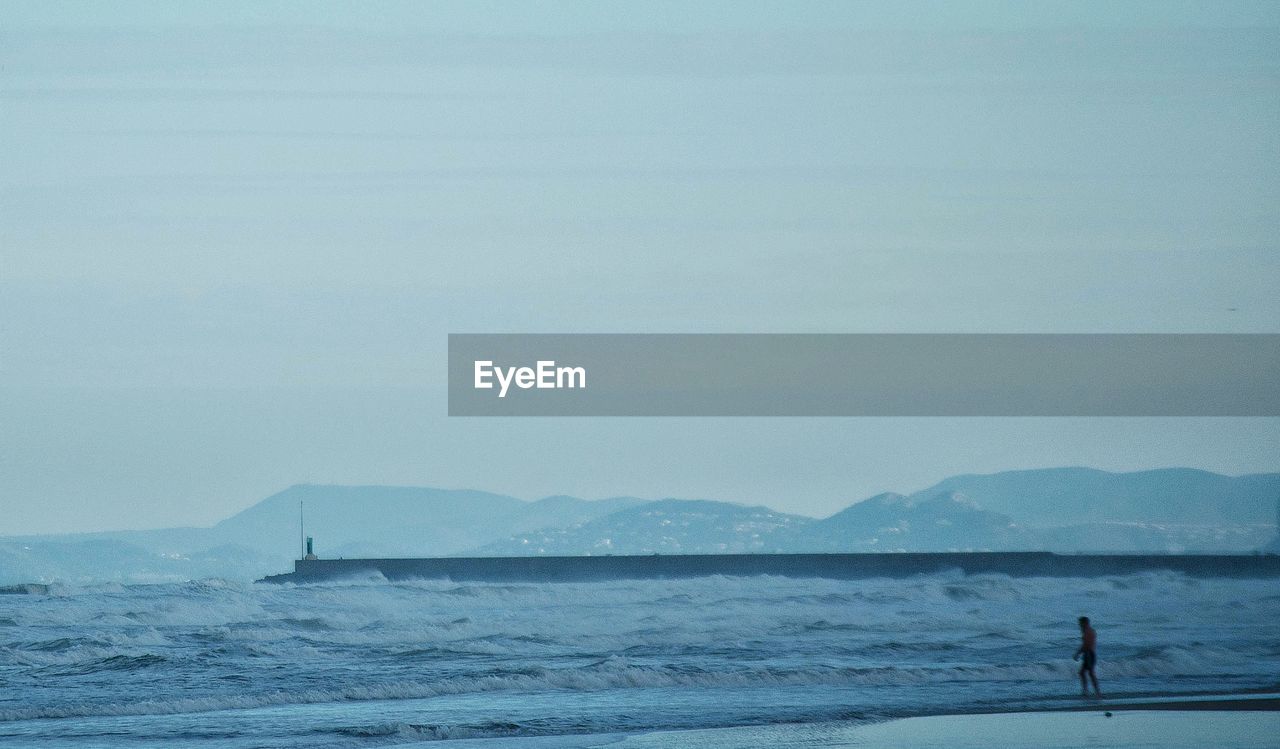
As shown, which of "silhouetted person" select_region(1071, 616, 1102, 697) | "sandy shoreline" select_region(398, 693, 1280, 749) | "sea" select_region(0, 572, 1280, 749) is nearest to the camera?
"sandy shoreline" select_region(398, 693, 1280, 749)

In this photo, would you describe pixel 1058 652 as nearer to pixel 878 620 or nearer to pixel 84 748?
pixel 878 620

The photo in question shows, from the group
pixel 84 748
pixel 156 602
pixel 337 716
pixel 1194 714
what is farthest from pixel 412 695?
pixel 156 602

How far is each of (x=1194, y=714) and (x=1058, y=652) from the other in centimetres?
920

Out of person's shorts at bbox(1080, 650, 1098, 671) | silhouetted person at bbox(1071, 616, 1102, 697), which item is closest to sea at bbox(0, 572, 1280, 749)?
silhouetted person at bbox(1071, 616, 1102, 697)

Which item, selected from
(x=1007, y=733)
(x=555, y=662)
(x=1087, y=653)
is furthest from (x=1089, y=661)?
(x=555, y=662)

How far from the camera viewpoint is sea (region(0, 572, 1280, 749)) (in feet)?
65.0

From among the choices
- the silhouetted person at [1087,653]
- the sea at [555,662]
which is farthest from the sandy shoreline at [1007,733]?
the silhouetted person at [1087,653]

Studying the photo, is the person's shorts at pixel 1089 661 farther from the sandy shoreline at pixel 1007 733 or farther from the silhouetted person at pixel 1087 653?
the sandy shoreline at pixel 1007 733

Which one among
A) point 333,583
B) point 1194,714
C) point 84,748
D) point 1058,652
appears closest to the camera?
point 84,748

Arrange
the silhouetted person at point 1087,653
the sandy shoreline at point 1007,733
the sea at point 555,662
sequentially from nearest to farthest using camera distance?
1. the sandy shoreline at point 1007,733
2. the sea at point 555,662
3. the silhouetted person at point 1087,653

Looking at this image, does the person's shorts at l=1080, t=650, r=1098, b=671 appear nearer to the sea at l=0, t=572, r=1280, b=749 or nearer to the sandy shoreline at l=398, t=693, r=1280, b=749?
the sea at l=0, t=572, r=1280, b=749

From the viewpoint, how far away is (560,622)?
39.8 metres

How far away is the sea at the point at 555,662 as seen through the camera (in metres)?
19.8

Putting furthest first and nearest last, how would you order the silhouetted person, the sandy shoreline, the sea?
the silhouetted person → the sea → the sandy shoreline
